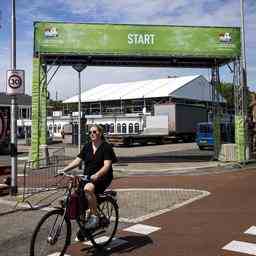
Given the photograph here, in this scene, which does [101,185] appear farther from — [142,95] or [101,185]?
[142,95]

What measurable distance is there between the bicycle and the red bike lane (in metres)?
0.31

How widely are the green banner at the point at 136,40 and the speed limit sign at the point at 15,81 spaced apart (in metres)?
8.78

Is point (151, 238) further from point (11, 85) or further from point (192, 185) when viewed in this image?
point (192, 185)

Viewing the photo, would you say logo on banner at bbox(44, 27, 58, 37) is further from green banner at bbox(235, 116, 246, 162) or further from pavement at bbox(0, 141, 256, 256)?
green banner at bbox(235, 116, 246, 162)

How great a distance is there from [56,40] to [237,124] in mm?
8682

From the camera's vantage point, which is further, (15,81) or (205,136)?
(205,136)

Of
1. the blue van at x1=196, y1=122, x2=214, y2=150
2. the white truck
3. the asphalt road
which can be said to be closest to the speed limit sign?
the asphalt road

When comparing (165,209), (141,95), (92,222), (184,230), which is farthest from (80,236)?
(141,95)

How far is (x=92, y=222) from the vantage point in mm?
7375

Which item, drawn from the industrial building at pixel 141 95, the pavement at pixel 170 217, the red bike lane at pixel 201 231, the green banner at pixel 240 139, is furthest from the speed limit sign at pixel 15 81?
the industrial building at pixel 141 95

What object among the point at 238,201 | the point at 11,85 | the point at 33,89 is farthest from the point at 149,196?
the point at 33,89

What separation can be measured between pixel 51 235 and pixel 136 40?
16120mm

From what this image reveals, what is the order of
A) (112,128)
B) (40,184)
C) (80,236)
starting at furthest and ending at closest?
(112,128), (40,184), (80,236)

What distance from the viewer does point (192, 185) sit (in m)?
15.6
